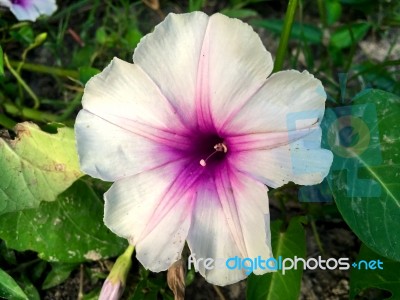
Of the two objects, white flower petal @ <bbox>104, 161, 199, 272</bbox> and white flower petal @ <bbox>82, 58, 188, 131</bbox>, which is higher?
white flower petal @ <bbox>82, 58, 188, 131</bbox>

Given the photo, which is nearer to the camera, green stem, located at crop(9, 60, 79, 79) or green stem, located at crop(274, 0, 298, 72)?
green stem, located at crop(274, 0, 298, 72)

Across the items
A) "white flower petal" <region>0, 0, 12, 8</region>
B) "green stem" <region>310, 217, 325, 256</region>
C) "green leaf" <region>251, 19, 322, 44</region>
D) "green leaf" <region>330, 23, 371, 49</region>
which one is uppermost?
"white flower petal" <region>0, 0, 12, 8</region>

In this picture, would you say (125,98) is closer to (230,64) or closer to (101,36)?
(230,64)

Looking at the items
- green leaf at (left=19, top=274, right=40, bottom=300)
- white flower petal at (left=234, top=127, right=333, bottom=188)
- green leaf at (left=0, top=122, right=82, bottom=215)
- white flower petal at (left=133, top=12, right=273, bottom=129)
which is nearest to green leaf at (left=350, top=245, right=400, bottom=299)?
white flower petal at (left=234, top=127, right=333, bottom=188)

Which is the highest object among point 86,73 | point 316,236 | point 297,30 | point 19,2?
point 19,2

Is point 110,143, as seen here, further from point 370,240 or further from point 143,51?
point 370,240

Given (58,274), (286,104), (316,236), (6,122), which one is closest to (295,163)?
(286,104)

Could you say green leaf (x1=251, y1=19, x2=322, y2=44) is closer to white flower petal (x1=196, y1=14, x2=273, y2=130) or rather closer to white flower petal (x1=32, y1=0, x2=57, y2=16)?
white flower petal (x1=32, y1=0, x2=57, y2=16)

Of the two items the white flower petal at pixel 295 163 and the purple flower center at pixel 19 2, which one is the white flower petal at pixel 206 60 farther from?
the purple flower center at pixel 19 2

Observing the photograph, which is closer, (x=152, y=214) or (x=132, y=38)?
(x=152, y=214)
